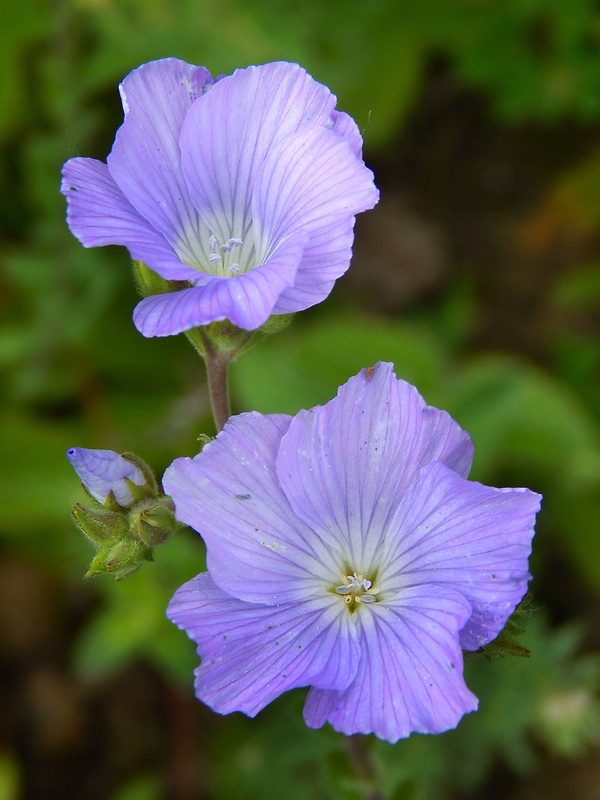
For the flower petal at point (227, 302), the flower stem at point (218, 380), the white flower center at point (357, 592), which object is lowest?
the white flower center at point (357, 592)

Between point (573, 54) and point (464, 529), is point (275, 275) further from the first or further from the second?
point (573, 54)

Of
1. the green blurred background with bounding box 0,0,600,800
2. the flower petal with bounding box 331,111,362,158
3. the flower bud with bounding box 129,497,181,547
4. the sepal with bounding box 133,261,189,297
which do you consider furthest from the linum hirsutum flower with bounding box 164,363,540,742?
the green blurred background with bounding box 0,0,600,800

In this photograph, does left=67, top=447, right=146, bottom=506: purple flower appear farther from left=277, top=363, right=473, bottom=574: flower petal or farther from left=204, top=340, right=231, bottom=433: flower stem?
left=277, top=363, right=473, bottom=574: flower petal

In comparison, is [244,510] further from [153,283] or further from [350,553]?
[153,283]

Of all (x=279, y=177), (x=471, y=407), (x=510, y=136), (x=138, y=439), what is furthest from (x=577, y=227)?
(x=279, y=177)

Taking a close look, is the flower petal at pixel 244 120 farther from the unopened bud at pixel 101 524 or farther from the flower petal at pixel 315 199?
the unopened bud at pixel 101 524

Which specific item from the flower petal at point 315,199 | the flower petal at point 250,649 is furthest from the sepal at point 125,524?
the flower petal at point 315,199

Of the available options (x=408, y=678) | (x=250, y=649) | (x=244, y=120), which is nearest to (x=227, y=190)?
(x=244, y=120)
